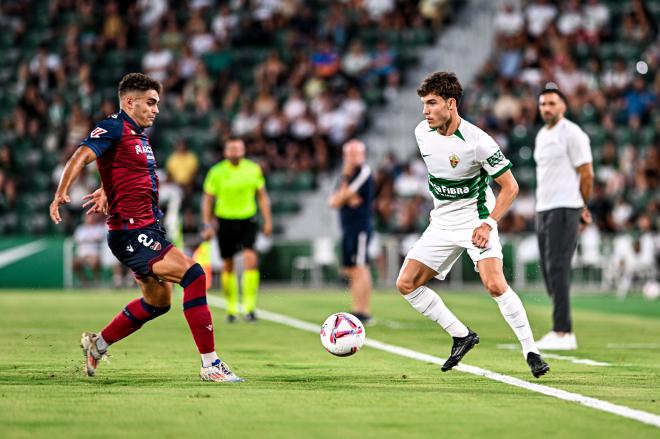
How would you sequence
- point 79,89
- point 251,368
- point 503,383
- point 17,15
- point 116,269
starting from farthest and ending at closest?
1. point 17,15
2. point 79,89
3. point 116,269
4. point 251,368
5. point 503,383

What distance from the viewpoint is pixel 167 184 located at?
2709 centimetres

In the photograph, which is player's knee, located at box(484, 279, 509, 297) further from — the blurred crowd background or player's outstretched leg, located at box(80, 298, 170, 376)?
the blurred crowd background

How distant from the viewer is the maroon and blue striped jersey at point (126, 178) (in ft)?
29.4

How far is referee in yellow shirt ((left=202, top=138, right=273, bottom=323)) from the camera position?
1656 centimetres

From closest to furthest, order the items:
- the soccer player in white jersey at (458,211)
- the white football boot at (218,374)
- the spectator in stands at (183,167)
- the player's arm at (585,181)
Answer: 1. the white football boot at (218,374)
2. the soccer player in white jersey at (458,211)
3. the player's arm at (585,181)
4. the spectator in stands at (183,167)

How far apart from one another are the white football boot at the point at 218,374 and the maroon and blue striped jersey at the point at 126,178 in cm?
115

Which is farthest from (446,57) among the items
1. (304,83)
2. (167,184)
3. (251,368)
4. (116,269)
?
(251,368)

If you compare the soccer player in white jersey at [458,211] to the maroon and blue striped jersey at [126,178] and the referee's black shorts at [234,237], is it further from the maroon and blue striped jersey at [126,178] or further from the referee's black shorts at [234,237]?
the referee's black shorts at [234,237]

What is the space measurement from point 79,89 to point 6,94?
2078 millimetres

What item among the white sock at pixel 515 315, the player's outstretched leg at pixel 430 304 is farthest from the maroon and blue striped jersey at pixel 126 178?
the white sock at pixel 515 315

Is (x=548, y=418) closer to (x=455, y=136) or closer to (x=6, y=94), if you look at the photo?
(x=455, y=136)

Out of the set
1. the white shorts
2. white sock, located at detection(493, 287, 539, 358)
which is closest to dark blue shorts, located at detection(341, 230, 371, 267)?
the white shorts

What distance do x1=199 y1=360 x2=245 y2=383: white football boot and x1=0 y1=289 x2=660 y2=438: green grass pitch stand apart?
128 millimetres

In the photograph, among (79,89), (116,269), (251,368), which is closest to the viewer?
(251,368)
